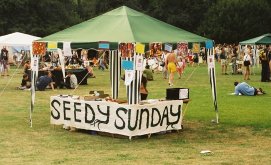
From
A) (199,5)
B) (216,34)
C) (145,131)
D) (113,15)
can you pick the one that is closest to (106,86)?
(113,15)

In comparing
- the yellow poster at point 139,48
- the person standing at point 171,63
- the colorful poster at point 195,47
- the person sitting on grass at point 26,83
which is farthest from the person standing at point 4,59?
the yellow poster at point 139,48

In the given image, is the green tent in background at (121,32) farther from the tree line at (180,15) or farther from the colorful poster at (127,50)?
the tree line at (180,15)

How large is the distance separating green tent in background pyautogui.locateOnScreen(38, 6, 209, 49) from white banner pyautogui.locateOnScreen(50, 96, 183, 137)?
4.68 feet

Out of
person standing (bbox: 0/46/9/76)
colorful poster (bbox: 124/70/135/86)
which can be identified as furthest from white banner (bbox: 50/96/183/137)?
person standing (bbox: 0/46/9/76)

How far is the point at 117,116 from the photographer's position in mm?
Result: 12891

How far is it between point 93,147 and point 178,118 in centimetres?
290

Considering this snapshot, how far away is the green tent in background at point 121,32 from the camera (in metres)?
13.4

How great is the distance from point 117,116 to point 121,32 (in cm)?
206

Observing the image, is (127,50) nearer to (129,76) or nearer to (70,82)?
(129,76)

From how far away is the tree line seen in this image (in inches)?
2537

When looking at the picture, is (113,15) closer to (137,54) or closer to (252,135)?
(137,54)

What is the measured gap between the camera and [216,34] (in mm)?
70062

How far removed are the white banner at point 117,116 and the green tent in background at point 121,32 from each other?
1425 millimetres

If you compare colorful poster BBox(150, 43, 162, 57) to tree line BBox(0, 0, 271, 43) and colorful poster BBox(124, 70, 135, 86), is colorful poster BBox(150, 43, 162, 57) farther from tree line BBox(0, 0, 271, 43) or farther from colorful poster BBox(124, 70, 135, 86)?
tree line BBox(0, 0, 271, 43)
